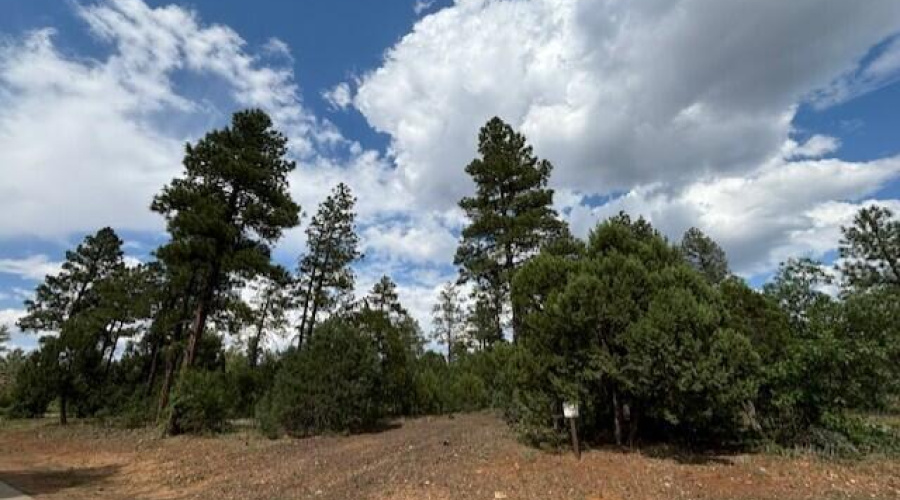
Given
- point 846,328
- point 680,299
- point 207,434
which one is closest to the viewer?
point 680,299


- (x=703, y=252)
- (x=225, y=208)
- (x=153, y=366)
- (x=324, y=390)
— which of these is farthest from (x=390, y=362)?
(x=703, y=252)

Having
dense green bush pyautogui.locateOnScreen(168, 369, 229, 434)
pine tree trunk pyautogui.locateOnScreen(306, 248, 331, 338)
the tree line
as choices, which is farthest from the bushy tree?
pine tree trunk pyautogui.locateOnScreen(306, 248, 331, 338)

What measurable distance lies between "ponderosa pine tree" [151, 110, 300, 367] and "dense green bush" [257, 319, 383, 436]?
11.9 ft

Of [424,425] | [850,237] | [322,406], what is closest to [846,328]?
[424,425]

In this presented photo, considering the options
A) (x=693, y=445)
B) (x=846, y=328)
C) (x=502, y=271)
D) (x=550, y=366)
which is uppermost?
(x=502, y=271)

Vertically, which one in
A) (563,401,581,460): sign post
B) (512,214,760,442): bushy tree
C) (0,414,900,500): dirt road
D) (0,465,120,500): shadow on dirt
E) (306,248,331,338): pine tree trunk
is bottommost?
(0,465,120,500): shadow on dirt

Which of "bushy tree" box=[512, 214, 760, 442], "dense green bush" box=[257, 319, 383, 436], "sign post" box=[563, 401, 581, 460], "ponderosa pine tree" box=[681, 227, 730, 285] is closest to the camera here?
"bushy tree" box=[512, 214, 760, 442]

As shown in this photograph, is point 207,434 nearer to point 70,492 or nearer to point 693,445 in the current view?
point 70,492

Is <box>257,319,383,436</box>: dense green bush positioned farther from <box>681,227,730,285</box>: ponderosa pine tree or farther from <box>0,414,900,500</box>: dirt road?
<box>681,227,730,285</box>: ponderosa pine tree

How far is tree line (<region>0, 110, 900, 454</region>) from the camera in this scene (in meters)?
9.02

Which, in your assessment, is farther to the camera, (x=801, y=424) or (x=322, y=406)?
(x=322, y=406)

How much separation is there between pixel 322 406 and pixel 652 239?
394 inches

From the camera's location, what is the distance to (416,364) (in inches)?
881

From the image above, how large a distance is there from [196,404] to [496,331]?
39.6ft
